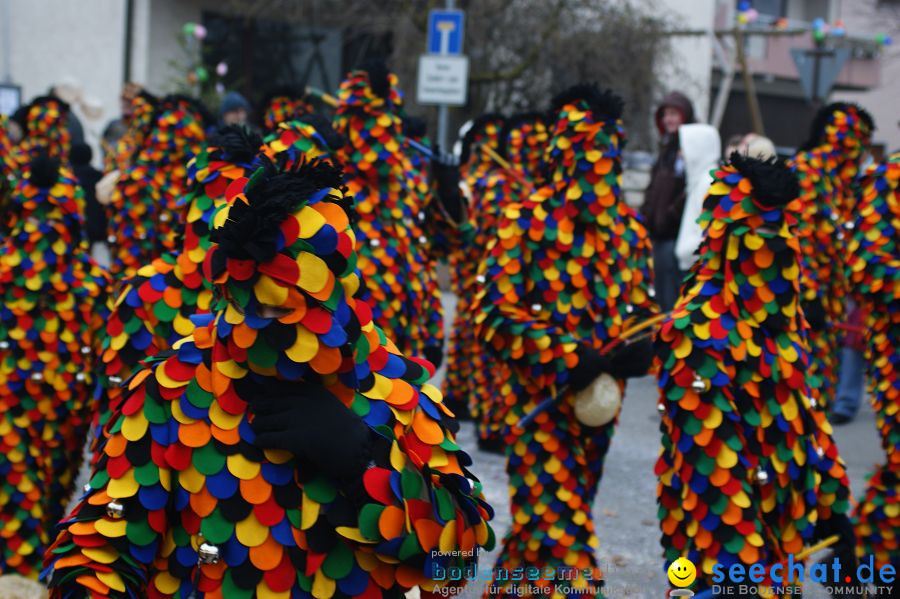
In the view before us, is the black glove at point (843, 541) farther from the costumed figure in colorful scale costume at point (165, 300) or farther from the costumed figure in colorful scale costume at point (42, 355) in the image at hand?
the costumed figure in colorful scale costume at point (42, 355)

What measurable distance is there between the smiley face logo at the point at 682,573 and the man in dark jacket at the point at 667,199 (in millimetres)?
5877

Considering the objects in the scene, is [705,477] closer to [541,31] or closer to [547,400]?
[547,400]

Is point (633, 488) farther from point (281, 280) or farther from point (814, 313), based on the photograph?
point (281, 280)

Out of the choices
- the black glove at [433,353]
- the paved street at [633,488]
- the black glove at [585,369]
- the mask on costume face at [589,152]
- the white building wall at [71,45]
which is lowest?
the paved street at [633,488]

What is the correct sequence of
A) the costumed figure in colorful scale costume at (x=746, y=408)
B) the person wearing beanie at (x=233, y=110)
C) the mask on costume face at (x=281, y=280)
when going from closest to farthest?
the mask on costume face at (x=281, y=280) < the costumed figure in colorful scale costume at (x=746, y=408) < the person wearing beanie at (x=233, y=110)

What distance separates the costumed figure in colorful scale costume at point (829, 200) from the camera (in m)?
6.75

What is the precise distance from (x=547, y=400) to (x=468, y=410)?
3944 mm

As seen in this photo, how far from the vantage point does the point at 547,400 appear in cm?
429

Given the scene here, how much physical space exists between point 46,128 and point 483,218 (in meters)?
3.31

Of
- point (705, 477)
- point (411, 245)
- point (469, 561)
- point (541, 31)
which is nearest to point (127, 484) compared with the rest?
point (469, 561)

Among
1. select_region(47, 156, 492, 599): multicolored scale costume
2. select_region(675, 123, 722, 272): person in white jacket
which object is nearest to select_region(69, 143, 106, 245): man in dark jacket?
select_region(675, 123, 722, 272): person in white jacket

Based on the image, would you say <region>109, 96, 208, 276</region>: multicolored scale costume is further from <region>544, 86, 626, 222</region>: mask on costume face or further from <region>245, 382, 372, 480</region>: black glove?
<region>245, 382, 372, 480</region>: black glove

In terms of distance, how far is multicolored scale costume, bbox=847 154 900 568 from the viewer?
4652 mm

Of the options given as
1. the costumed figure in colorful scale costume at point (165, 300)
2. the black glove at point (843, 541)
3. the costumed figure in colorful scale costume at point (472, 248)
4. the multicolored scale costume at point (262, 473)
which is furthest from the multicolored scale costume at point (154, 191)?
the multicolored scale costume at point (262, 473)
